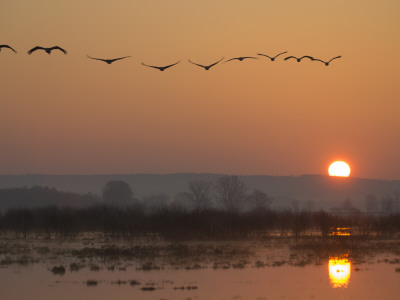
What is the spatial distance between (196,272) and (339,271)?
22.1 feet

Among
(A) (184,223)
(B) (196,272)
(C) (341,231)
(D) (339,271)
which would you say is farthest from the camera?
(C) (341,231)

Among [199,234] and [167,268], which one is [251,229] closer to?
[199,234]

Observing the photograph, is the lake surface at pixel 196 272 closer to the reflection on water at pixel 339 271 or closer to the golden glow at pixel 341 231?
the reflection on water at pixel 339 271

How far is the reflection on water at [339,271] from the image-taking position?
34.2 m

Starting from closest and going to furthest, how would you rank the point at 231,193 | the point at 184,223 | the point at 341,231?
1. the point at 184,223
2. the point at 341,231
3. the point at 231,193

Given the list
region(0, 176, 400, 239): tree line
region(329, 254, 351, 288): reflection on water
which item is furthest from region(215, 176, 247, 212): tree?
region(329, 254, 351, 288): reflection on water

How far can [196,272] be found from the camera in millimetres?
38031

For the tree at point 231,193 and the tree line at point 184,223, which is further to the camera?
the tree at point 231,193

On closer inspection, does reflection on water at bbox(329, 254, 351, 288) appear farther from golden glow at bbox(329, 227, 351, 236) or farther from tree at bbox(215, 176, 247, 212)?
tree at bbox(215, 176, 247, 212)

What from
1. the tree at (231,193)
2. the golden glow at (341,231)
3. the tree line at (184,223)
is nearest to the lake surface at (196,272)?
the tree line at (184,223)

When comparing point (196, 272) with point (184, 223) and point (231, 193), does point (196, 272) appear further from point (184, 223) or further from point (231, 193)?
point (231, 193)

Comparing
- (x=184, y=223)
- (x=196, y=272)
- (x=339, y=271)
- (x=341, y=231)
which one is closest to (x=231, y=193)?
(x=341, y=231)

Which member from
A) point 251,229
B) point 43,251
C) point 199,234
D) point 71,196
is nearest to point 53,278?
point 43,251

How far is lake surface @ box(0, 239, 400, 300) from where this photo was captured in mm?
31297
